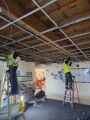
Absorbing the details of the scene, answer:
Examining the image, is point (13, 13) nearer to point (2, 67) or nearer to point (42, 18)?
point (42, 18)

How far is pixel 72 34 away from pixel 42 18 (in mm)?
866

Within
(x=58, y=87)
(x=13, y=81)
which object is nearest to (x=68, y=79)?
(x=58, y=87)

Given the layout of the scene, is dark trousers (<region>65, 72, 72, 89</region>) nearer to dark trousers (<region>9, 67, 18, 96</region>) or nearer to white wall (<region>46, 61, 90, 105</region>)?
white wall (<region>46, 61, 90, 105</region>)

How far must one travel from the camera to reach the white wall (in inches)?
261

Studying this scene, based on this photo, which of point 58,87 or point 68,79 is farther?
point 58,87

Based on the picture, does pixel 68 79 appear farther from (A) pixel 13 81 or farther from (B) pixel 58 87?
(A) pixel 13 81

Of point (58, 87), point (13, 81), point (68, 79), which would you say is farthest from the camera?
point (58, 87)

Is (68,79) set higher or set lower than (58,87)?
higher

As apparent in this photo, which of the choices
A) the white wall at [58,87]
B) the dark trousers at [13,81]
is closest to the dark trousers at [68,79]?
the white wall at [58,87]

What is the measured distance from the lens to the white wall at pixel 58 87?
6.64 meters

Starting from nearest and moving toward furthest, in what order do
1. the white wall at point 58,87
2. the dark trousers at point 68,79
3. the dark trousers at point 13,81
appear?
the dark trousers at point 13,81, the dark trousers at point 68,79, the white wall at point 58,87

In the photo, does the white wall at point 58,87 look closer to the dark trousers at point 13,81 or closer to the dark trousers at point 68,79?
the dark trousers at point 68,79

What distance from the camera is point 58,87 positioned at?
25.0ft

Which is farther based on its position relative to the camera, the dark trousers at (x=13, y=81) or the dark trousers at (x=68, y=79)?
the dark trousers at (x=68, y=79)
